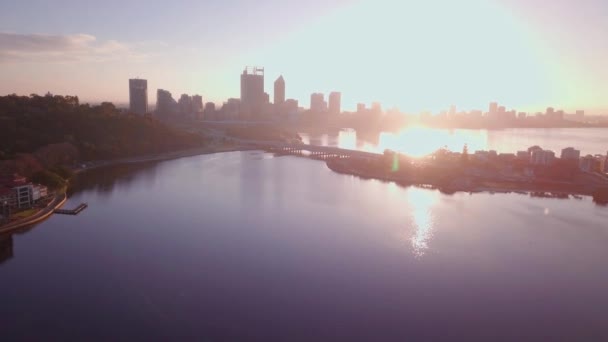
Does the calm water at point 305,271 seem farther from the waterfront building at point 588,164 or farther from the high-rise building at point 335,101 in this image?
the high-rise building at point 335,101

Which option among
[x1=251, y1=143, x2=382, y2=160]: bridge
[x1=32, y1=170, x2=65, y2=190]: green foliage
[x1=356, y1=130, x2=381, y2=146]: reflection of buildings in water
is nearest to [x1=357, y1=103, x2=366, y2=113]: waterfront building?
[x1=356, y1=130, x2=381, y2=146]: reflection of buildings in water

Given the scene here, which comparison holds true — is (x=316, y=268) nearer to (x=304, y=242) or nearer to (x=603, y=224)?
(x=304, y=242)

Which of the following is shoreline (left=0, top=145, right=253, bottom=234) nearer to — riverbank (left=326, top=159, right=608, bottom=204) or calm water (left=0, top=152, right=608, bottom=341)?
calm water (left=0, top=152, right=608, bottom=341)

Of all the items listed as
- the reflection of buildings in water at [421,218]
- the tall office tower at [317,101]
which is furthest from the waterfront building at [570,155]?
the tall office tower at [317,101]

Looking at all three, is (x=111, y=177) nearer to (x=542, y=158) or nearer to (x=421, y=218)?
(x=421, y=218)

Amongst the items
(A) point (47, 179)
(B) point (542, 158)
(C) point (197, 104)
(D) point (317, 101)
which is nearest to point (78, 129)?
(A) point (47, 179)

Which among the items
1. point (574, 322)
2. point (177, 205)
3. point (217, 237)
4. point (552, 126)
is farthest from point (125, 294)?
point (552, 126)
